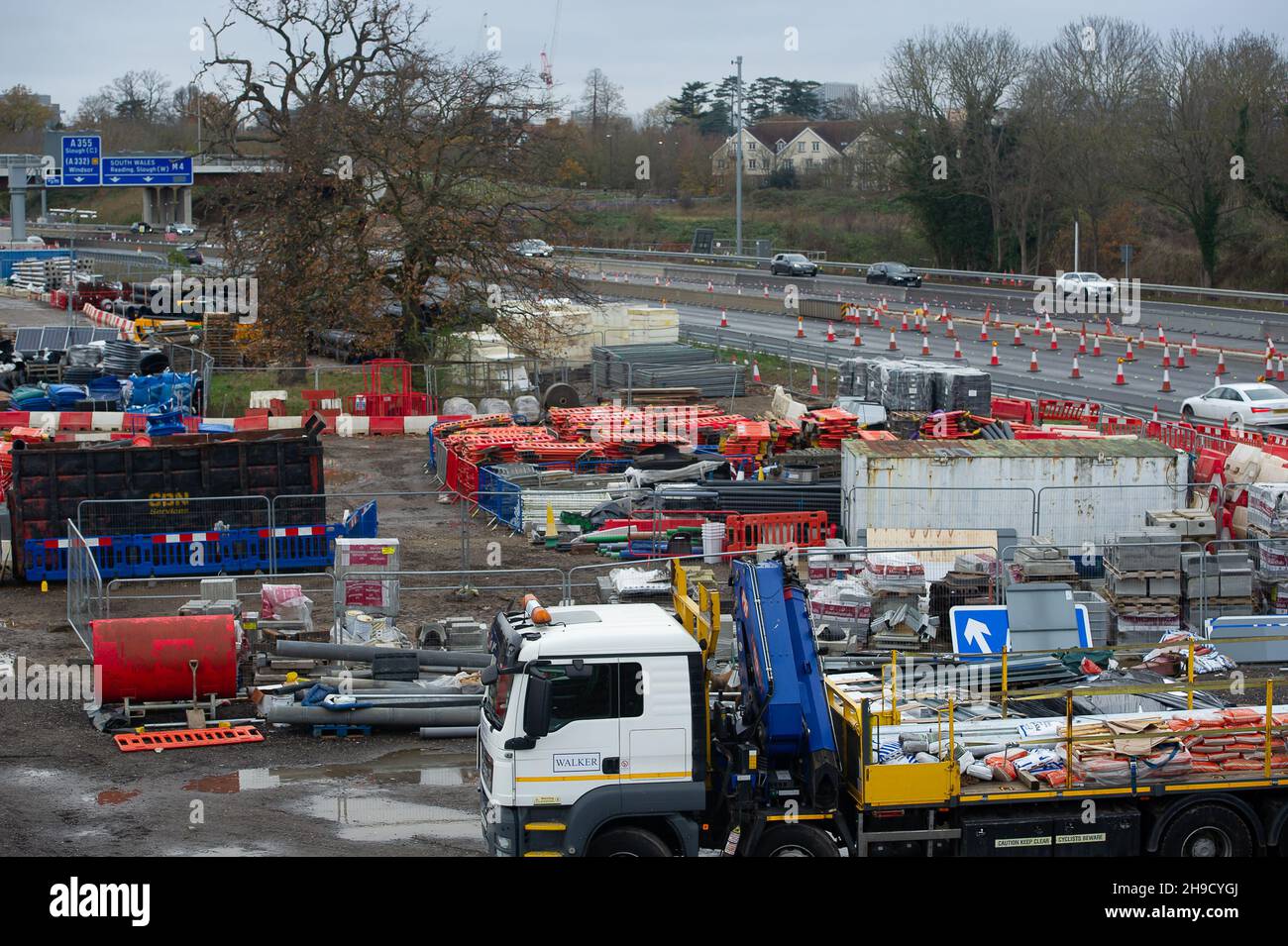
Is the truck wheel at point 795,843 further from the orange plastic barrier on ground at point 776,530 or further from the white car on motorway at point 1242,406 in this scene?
the white car on motorway at point 1242,406

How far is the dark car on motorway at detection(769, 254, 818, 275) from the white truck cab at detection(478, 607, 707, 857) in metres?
58.1

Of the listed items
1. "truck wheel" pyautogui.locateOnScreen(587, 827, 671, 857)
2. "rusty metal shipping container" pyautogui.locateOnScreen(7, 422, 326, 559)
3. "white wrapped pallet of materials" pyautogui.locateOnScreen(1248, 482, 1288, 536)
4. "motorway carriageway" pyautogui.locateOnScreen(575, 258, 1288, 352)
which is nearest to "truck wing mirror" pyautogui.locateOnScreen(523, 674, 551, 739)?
"truck wheel" pyautogui.locateOnScreen(587, 827, 671, 857)

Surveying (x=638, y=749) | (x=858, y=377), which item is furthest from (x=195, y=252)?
(x=638, y=749)

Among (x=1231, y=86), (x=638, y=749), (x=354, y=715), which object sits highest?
(x=1231, y=86)

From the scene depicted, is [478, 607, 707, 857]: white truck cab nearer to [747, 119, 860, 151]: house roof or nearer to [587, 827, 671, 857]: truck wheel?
[587, 827, 671, 857]: truck wheel

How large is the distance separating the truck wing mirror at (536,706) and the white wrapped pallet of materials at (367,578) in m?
8.17

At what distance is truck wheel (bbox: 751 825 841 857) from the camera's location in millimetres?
9898

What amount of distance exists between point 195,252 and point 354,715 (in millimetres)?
64056

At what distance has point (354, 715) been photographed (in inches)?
568

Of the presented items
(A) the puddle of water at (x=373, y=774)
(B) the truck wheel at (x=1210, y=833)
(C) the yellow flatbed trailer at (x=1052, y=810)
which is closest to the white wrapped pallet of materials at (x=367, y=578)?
(A) the puddle of water at (x=373, y=774)

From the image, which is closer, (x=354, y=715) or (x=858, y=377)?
(x=354, y=715)

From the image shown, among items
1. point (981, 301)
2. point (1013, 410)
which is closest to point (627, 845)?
point (1013, 410)
